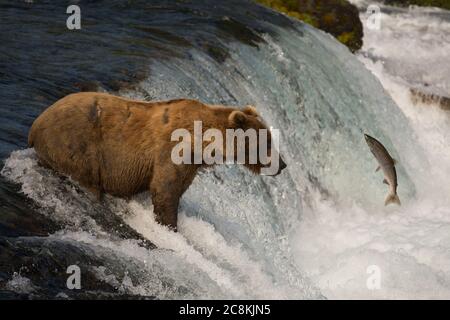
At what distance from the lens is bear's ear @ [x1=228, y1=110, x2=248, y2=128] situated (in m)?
7.54

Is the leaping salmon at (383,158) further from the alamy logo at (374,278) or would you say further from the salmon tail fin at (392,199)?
the alamy logo at (374,278)

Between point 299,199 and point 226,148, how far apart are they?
13.0 ft

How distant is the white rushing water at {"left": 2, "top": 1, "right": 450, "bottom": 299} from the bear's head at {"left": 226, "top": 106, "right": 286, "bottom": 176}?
2.04 ft

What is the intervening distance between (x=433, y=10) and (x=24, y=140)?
16081 millimetres

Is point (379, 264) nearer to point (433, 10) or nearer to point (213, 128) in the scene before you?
point (213, 128)

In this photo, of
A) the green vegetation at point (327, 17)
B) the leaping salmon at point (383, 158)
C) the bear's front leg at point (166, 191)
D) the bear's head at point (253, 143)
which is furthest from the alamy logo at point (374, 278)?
the green vegetation at point (327, 17)

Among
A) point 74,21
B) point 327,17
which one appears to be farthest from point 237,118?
point 327,17

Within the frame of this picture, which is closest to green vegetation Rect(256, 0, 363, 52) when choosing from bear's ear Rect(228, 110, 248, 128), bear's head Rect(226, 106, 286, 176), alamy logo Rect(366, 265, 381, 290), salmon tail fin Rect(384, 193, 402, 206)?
salmon tail fin Rect(384, 193, 402, 206)

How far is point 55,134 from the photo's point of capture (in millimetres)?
7277

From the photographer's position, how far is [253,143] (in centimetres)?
785

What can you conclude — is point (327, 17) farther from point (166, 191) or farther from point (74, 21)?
point (166, 191)

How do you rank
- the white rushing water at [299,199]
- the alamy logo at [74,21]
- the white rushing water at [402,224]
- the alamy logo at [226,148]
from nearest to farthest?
the white rushing water at [299,199], the alamy logo at [226,148], the white rushing water at [402,224], the alamy logo at [74,21]

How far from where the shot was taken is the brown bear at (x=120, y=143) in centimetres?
731
